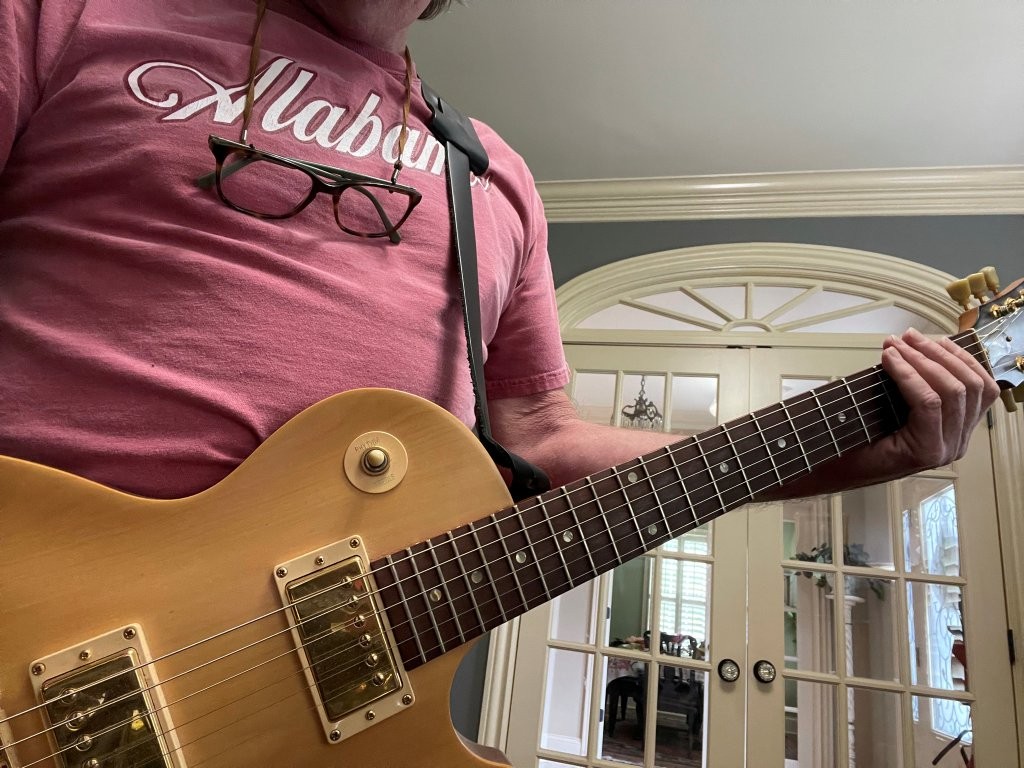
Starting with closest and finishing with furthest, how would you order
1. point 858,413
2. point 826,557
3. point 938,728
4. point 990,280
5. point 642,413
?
point 858,413 < point 990,280 < point 938,728 < point 826,557 < point 642,413

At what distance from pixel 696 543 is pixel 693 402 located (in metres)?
0.59

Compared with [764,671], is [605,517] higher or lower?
higher

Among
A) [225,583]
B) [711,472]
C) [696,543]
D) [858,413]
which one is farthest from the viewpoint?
[696,543]

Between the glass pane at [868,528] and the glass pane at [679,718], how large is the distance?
751mm

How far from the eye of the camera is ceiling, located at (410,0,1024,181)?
1.97 m

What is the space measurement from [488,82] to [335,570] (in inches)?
92.6

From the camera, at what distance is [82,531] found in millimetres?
397

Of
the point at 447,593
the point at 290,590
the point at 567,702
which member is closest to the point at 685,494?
the point at 447,593

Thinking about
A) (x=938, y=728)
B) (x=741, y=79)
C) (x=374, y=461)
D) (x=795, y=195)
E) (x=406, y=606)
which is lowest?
(x=938, y=728)

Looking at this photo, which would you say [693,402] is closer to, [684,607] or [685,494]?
[684,607]

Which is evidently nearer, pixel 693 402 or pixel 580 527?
pixel 580 527

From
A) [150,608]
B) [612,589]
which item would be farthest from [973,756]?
[150,608]

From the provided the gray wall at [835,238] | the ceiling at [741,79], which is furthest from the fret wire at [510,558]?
the gray wall at [835,238]

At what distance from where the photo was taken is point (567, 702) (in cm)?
249
